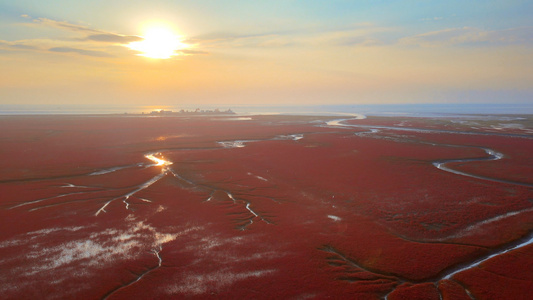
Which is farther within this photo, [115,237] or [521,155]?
[521,155]

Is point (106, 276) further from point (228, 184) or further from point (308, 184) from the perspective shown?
point (308, 184)

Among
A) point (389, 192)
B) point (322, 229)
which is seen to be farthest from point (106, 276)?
point (389, 192)

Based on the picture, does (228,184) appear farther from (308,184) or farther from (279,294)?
(279,294)

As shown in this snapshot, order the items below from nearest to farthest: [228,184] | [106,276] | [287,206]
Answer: [106,276]
[287,206]
[228,184]

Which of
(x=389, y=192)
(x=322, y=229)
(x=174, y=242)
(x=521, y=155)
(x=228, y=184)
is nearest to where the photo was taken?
(x=174, y=242)

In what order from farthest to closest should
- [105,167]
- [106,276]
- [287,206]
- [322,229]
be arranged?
1. [105,167]
2. [287,206]
3. [322,229]
4. [106,276]

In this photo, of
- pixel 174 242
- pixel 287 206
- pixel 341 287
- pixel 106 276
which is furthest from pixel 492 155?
pixel 106 276
